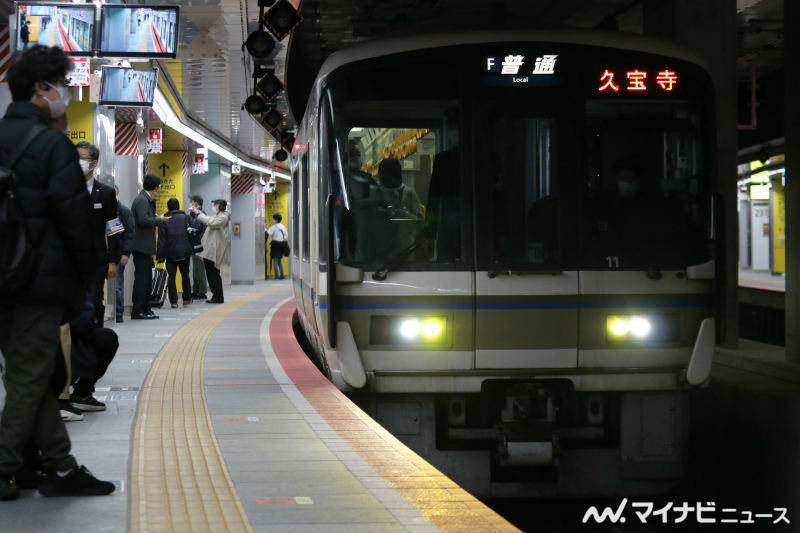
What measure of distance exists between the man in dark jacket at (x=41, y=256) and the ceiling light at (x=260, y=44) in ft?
25.7

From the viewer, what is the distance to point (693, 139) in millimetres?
7293

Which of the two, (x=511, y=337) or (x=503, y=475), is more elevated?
(x=511, y=337)

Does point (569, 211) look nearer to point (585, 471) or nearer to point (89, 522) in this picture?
point (585, 471)

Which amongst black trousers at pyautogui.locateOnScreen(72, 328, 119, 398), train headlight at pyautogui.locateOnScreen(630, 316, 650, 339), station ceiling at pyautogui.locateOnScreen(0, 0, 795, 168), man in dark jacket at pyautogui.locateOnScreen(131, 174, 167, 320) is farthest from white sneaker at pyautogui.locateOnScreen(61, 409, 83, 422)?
man in dark jacket at pyautogui.locateOnScreen(131, 174, 167, 320)

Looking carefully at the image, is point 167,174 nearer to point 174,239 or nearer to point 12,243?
point 174,239

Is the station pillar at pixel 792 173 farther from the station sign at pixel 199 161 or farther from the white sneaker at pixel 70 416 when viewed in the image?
the station sign at pixel 199 161

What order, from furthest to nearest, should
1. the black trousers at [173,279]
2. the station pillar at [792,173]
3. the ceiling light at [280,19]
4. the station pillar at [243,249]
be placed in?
the station pillar at [243,249], the black trousers at [173,279], the station pillar at [792,173], the ceiling light at [280,19]

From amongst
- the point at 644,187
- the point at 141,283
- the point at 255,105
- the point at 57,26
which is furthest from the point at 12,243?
the point at 255,105

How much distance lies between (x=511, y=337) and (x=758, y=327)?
18334 millimetres

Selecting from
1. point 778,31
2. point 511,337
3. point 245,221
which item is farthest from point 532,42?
point 245,221

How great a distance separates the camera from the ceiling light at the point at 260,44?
1238cm

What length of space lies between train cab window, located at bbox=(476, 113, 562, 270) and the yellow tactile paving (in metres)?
2.08

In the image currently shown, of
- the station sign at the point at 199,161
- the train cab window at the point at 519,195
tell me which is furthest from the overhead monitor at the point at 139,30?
the station sign at the point at 199,161

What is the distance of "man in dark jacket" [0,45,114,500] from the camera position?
178 inches
